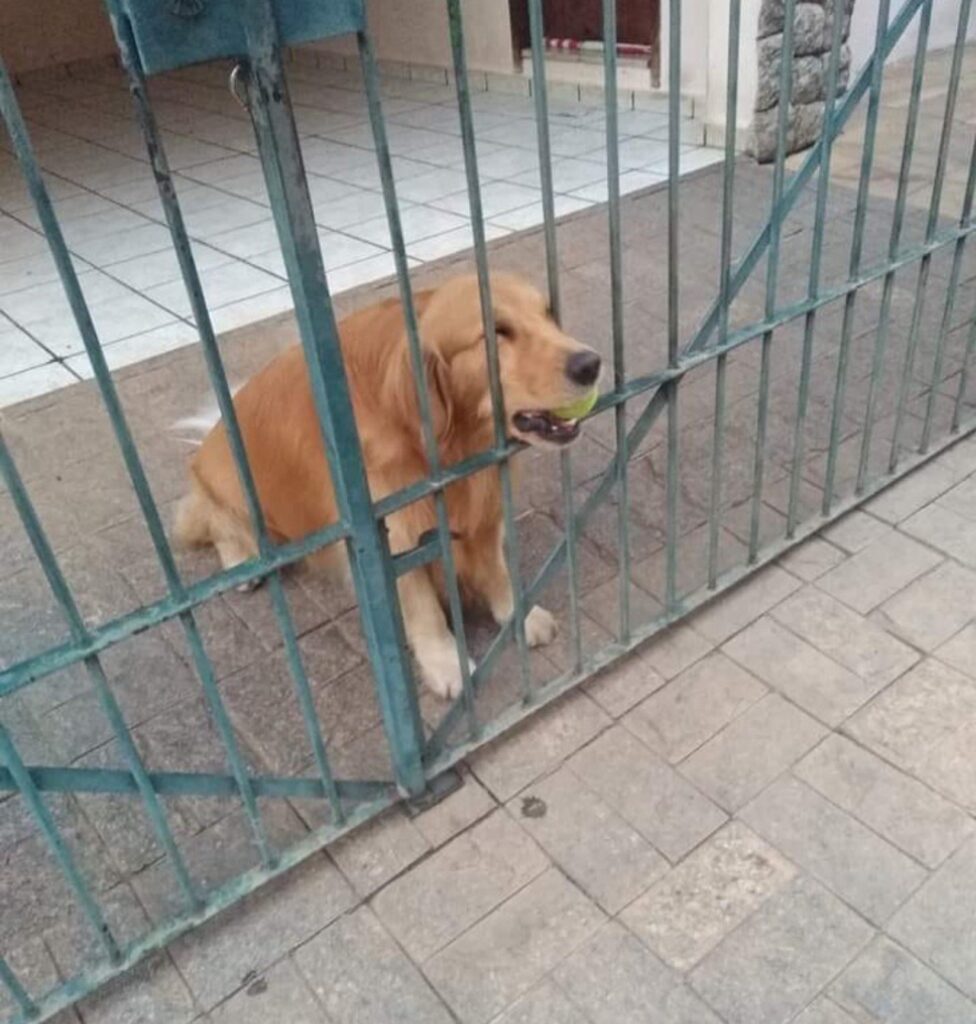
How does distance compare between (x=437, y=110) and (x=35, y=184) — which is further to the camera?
(x=437, y=110)

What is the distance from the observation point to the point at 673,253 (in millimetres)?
2043

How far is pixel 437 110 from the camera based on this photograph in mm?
7473

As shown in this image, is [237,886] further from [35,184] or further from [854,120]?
[854,120]

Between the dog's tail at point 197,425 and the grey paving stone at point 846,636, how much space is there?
1.82 meters

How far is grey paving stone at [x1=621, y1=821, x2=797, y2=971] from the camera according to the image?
1878 mm

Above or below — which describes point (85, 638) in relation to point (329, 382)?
below

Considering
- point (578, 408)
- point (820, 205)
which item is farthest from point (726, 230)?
point (578, 408)

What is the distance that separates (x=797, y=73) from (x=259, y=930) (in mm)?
5340

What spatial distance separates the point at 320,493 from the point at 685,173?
406 centimetres

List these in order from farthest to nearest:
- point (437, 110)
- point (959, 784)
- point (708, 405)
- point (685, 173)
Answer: point (437, 110)
point (685, 173)
point (708, 405)
point (959, 784)

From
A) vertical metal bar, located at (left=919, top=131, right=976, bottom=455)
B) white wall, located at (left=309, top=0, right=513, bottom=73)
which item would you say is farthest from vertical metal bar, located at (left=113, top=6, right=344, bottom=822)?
white wall, located at (left=309, top=0, right=513, bottom=73)

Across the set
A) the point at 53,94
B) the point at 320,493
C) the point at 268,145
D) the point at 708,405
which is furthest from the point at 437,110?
the point at 268,145

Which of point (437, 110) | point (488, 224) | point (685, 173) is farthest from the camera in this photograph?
point (437, 110)

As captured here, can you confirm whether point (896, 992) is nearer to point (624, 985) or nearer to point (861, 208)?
point (624, 985)
